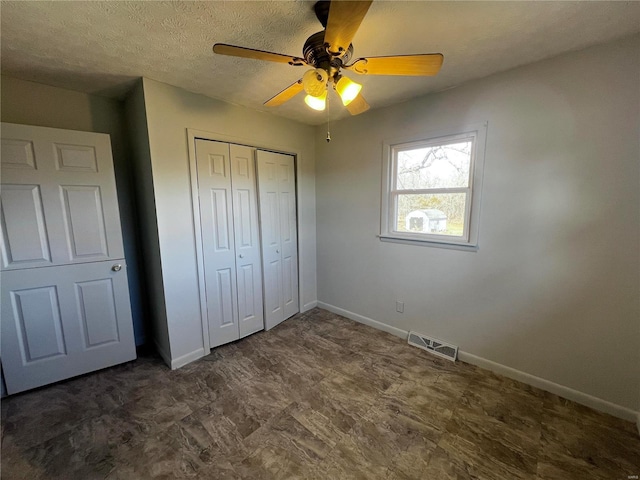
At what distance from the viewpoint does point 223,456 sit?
144 cm

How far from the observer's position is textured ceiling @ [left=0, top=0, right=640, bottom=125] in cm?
123

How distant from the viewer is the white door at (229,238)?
7.60 feet

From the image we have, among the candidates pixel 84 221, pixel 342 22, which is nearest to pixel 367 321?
pixel 342 22

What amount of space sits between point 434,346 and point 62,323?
3.21 metres

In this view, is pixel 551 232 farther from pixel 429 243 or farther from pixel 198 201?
pixel 198 201

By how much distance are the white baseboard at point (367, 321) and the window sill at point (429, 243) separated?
95 centimetres

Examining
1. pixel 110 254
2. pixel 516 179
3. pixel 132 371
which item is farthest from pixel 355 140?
pixel 132 371

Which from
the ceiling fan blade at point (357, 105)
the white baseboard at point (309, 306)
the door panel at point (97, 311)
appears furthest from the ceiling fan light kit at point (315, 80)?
the white baseboard at point (309, 306)

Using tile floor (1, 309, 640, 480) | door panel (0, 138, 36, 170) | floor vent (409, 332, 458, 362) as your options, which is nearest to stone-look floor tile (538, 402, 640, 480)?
tile floor (1, 309, 640, 480)

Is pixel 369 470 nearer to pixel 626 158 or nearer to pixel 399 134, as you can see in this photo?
pixel 626 158

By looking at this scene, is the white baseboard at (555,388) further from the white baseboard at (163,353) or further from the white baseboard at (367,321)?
the white baseboard at (163,353)

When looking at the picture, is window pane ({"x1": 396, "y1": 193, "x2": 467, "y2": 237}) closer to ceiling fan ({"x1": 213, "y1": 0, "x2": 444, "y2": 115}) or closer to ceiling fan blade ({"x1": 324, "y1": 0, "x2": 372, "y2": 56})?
ceiling fan ({"x1": 213, "y1": 0, "x2": 444, "y2": 115})

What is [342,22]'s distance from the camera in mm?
968

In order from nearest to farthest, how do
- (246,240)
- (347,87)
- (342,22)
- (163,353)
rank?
(342,22)
(347,87)
(163,353)
(246,240)
